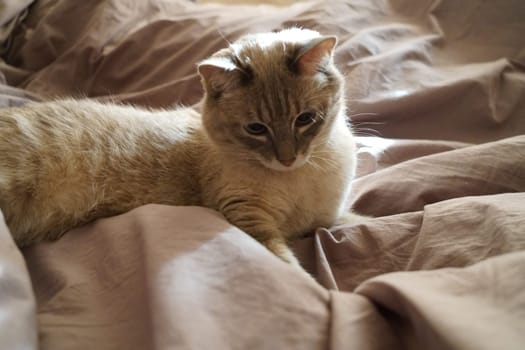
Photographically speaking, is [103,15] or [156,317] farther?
[103,15]

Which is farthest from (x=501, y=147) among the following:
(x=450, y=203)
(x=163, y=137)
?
(x=163, y=137)

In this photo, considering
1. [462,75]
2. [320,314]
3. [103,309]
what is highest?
[462,75]

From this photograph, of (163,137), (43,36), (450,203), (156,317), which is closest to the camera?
(156,317)

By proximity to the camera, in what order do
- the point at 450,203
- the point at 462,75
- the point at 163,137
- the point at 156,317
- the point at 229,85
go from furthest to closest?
the point at 462,75, the point at 163,137, the point at 229,85, the point at 450,203, the point at 156,317

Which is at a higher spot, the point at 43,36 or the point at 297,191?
the point at 43,36

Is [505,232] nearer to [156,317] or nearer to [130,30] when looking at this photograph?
[156,317]

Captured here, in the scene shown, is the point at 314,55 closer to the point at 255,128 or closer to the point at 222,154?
the point at 255,128

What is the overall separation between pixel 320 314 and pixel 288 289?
77 millimetres

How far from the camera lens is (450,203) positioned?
1.08 metres

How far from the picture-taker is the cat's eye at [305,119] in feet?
3.99

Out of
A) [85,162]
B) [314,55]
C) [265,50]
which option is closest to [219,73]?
[265,50]

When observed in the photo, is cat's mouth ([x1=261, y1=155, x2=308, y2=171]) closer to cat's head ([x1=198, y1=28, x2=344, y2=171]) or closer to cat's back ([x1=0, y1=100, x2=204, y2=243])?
cat's head ([x1=198, y1=28, x2=344, y2=171])

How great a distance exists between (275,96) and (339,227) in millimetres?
430

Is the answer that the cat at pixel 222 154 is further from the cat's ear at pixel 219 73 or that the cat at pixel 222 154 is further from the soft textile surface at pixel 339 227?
the soft textile surface at pixel 339 227
